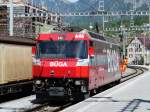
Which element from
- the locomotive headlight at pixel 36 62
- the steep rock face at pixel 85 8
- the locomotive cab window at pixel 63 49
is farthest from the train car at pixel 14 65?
the steep rock face at pixel 85 8

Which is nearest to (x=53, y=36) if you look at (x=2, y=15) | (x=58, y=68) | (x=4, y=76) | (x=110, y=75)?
(x=58, y=68)

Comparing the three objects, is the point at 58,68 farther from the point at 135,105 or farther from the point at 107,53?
the point at 107,53

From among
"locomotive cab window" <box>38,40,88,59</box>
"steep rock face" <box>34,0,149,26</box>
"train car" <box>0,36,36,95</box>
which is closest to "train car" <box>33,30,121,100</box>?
"locomotive cab window" <box>38,40,88,59</box>

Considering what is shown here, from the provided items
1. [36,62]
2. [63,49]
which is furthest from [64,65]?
[36,62]

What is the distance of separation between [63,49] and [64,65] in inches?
27.5

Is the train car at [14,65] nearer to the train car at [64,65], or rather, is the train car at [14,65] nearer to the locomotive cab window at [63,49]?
the train car at [64,65]

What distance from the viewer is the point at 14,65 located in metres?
21.0

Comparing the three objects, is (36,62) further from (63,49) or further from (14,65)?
(14,65)

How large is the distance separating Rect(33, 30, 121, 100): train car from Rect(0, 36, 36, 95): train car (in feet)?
5.42

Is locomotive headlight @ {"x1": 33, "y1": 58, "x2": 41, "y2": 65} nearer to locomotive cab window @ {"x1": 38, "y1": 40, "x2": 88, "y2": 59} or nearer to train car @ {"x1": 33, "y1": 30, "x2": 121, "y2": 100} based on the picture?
train car @ {"x1": 33, "y1": 30, "x2": 121, "y2": 100}

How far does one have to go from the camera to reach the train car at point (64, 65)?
1823 centimetres

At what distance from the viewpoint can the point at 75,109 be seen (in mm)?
14664

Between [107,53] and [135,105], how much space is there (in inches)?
306

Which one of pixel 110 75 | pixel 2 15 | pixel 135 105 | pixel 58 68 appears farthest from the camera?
pixel 2 15
